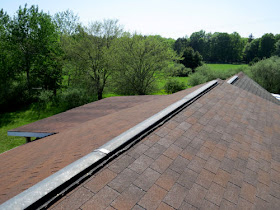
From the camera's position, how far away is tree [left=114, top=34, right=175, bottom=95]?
2445 centimetres

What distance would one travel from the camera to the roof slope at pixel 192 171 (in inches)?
93.3

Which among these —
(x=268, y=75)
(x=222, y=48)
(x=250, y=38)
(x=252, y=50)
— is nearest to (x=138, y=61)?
(x=268, y=75)

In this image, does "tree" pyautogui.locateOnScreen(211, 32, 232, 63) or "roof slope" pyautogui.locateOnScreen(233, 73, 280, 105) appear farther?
"tree" pyautogui.locateOnScreen(211, 32, 232, 63)

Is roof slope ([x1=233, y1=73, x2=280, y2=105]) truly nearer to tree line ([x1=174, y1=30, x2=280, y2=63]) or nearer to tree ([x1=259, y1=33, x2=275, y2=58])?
tree line ([x1=174, y1=30, x2=280, y2=63])

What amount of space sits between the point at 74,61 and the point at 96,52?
12.0ft

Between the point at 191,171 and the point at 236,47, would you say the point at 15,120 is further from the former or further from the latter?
the point at 236,47

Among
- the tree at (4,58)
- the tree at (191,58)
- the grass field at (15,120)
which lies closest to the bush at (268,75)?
the grass field at (15,120)

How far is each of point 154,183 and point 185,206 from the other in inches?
21.0

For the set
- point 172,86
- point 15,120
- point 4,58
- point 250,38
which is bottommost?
point 15,120

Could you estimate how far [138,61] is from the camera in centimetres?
2484

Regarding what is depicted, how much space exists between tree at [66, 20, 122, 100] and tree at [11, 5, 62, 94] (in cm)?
402

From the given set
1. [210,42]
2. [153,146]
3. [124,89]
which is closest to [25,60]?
[124,89]

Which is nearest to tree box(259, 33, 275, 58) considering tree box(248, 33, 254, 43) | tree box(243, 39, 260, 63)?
tree box(243, 39, 260, 63)

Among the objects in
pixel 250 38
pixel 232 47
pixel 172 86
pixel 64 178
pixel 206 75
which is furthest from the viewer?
pixel 250 38
